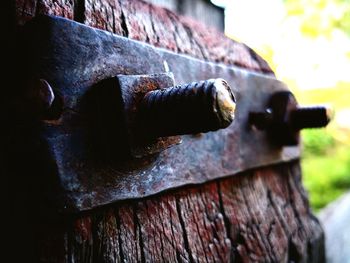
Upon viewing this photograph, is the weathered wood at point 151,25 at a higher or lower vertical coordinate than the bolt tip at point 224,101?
higher

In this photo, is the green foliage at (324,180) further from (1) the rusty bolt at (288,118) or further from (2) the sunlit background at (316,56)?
(1) the rusty bolt at (288,118)

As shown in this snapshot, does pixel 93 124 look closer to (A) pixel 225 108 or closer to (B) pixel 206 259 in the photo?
(A) pixel 225 108

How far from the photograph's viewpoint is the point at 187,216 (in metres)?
0.70

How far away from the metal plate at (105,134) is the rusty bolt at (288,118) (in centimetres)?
25

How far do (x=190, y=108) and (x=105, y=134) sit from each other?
5.5 inches

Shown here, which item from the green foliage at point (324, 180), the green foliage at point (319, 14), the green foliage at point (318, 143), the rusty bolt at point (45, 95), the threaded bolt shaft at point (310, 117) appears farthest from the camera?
the green foliage at point (318, 143)

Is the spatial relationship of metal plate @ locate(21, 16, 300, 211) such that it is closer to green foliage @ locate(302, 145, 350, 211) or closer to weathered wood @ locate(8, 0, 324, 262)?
weathered wood @ locate(8, 0, 324, 262)

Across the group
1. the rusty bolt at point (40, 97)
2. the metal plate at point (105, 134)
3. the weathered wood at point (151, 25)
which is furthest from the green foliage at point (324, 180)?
the rusty bolt at point (40, 97)

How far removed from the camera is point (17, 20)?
0.47m

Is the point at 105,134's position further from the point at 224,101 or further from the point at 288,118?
the point at 288,118

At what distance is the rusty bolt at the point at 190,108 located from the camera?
452 millimetres

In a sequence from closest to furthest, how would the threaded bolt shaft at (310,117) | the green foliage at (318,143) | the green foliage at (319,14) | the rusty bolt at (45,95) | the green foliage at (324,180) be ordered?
1. the rusty bolt at (45,95)
2. the threaded bolt shaft at (310,117)
3. the green foliage at (324,180)
4. the green foliage at (319,14)
5. the green foliage at (318,143)

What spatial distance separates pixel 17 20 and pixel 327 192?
4.83 m

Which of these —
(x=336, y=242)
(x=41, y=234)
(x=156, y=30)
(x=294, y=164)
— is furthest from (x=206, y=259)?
(x=336, y=242)
